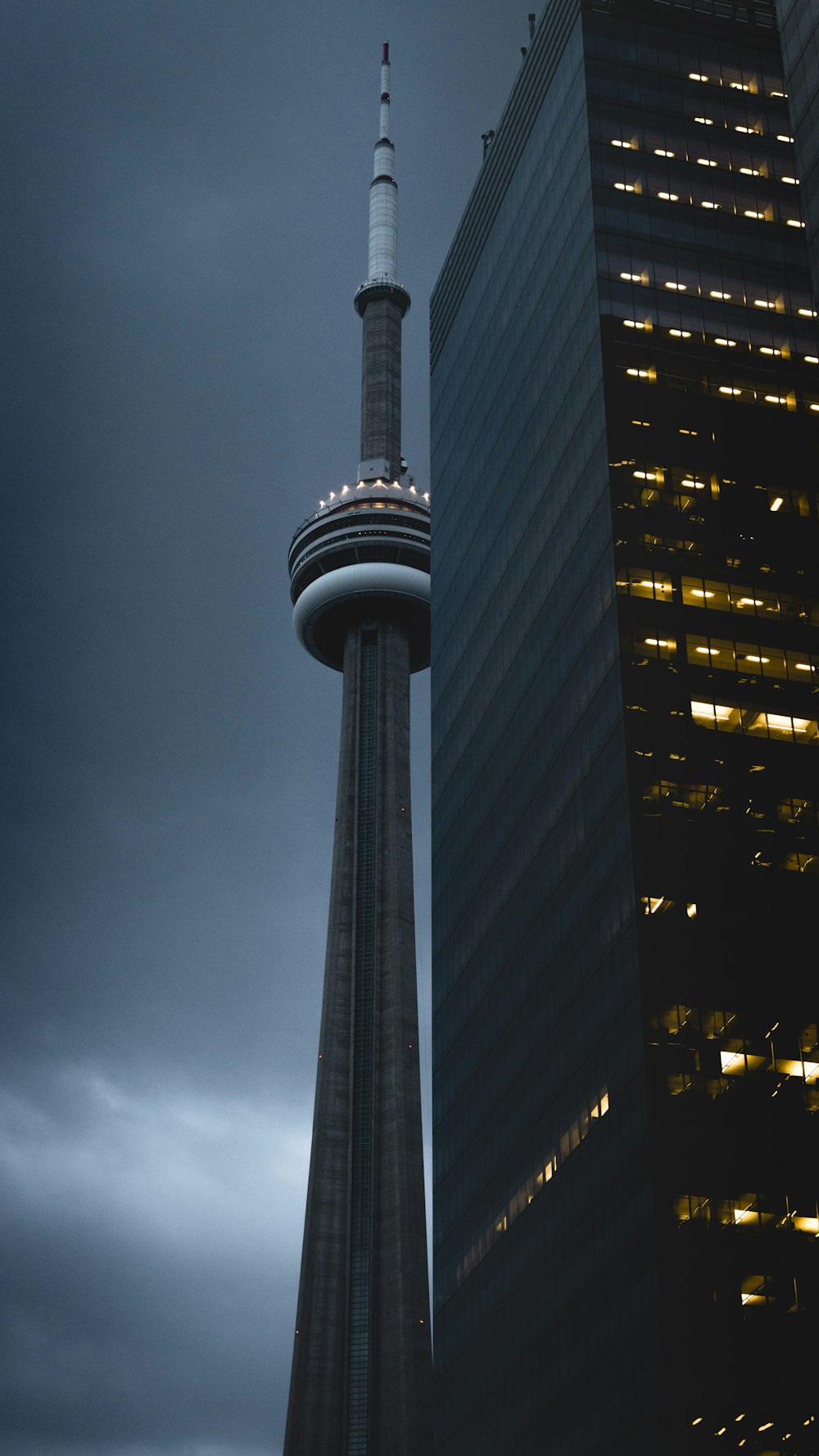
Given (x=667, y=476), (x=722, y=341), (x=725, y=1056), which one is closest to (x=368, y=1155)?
(x=667, y=476)

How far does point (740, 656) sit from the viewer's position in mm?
102562

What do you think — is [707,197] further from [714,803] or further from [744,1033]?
[744,1033]

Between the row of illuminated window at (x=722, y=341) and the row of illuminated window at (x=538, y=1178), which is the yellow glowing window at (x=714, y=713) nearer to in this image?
the row of illuminated window at (x=538, y=1178)

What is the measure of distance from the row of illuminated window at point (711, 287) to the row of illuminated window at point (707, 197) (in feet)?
18.6

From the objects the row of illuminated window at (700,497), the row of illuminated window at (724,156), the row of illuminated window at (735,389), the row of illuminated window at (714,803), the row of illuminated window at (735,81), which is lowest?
the row of illuminated window at (714,803)

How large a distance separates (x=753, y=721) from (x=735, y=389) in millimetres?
25694

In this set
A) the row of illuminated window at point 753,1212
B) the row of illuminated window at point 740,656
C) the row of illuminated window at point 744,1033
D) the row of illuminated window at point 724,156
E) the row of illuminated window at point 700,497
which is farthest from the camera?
the row of illuminated window at point 724,156

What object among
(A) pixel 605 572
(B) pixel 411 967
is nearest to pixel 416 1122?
(B) pixel 411 967

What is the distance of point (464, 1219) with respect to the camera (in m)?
116

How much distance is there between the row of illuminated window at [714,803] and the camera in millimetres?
94750

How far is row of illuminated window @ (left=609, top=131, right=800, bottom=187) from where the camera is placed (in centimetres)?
12150

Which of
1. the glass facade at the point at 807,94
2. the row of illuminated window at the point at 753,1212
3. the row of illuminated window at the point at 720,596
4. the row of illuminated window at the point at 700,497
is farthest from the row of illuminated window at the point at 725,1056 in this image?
the glass facade at the point at 807,94

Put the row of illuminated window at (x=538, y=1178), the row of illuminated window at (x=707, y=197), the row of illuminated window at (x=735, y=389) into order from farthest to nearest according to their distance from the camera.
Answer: the row of illuminated window at (x=707, y=197)
the row of illuminated window at (x=735, y=389)
the row of illuminated window at (x=538, y=1178)

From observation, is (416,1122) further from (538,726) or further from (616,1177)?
(616,1177)
